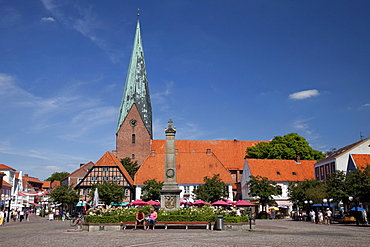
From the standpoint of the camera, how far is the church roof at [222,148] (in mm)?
75125

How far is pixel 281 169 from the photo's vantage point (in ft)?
203

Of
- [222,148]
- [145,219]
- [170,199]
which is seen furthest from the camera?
[222,148]

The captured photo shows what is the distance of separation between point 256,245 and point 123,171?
156 ft

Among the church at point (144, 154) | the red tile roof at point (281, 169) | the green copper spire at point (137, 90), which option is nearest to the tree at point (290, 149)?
the red tile roof at point (281, 169)

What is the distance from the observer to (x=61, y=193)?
5025cm

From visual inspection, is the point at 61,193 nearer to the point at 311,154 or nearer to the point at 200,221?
the point at 200,221

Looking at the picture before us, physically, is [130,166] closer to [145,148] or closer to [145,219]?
[145,148]

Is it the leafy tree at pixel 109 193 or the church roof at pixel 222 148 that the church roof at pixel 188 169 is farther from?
the leafy tree at pixel 109 193

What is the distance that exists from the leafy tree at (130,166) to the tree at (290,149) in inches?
859

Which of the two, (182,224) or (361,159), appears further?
(361,159)

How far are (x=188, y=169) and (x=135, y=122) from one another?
524 inches

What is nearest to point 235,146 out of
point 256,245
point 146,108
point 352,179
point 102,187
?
point 146,108

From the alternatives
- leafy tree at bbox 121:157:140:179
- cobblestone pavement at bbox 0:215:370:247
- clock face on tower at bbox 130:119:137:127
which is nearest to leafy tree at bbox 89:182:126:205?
leafy tree at bbox 121:157:140:179

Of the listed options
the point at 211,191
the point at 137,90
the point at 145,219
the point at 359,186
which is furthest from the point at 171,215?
the point at 137,90
